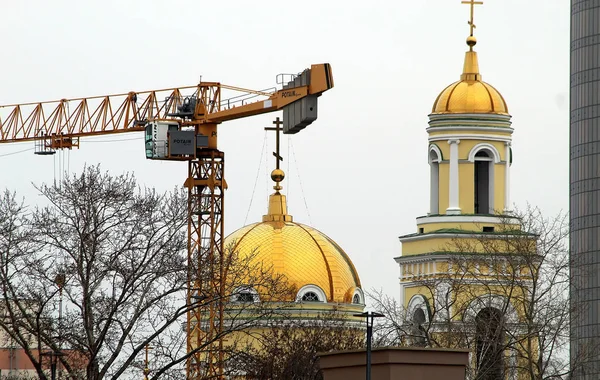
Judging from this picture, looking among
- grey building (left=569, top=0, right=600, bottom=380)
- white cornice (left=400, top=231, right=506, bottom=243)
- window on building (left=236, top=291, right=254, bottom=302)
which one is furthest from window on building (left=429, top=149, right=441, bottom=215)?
grey building (left=569, top=0, right=600, bottom=380)

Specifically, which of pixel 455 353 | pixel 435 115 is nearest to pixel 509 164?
pixel 435 115

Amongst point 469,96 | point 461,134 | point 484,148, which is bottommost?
point 484,148

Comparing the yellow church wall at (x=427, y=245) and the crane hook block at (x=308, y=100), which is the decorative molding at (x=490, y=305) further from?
the crane hook block at (x=308, y=100)

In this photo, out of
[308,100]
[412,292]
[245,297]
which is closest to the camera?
[245,297]

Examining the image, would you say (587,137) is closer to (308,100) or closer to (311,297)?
(311,297)

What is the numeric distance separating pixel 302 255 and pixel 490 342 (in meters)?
30.1

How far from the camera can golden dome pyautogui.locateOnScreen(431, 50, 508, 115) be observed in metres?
87.2

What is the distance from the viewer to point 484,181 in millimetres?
88250

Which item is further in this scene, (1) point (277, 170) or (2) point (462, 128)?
(1) point (277, 170)

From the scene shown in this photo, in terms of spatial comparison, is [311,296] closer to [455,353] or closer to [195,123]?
[195,123]

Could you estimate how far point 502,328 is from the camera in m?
66.9

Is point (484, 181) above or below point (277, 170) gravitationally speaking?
below

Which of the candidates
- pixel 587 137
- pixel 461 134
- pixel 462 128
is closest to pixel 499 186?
pixel 461 134

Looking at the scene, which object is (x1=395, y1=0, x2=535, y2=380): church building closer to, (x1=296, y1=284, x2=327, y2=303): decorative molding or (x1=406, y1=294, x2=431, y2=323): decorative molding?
(x1=406, y1=294, x2=431, y2=323): decorative molding
